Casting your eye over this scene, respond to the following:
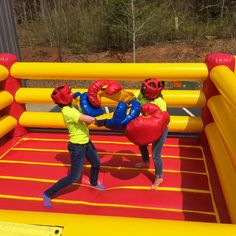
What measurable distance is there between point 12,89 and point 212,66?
261cm

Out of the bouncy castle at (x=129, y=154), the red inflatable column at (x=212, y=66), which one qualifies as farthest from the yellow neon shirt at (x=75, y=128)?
the red inflatable column at (x=212, y=66)

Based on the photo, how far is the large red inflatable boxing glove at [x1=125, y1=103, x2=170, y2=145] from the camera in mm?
2598

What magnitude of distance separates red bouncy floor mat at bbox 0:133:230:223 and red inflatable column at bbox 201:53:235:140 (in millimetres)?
408

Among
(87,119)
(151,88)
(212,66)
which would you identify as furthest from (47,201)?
(212,66)

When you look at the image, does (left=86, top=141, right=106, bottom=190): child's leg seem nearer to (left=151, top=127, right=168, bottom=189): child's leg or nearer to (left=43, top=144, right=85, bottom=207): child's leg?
(left=43, top=144, right=85, bottom=207): child's leg

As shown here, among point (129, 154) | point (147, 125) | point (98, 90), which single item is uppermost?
point (98, 90)

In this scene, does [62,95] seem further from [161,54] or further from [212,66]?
[161,54]

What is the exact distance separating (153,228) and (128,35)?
14.3 meters

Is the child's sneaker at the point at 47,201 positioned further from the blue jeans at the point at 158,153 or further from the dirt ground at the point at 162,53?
the dirt ground at the point at 162,53

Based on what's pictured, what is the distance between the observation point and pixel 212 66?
3637 mm

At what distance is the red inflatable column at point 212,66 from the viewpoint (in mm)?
3582

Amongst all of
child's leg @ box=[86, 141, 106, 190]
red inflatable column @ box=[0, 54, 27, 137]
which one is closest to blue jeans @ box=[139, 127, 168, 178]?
child's leg @ box=[86, 141, 106, 190]

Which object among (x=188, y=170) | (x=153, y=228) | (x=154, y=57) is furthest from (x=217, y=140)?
(x=154, y=57)

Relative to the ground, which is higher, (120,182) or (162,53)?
(120,182)
